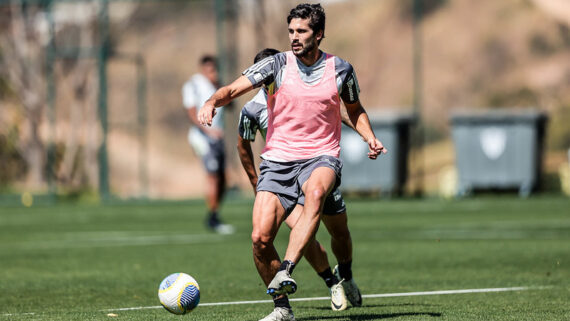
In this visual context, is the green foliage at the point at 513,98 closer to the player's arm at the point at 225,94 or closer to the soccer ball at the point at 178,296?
the player's arm at the point at 225,94

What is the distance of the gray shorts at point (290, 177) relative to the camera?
6965 mm

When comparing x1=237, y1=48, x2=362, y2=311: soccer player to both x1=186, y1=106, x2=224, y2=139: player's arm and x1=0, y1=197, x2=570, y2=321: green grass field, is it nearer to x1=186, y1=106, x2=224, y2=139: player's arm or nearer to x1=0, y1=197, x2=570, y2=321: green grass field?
x1=0, y1=197, x2=570, y2=321: green grass field

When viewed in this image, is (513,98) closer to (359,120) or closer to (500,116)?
Answer: (500,116)

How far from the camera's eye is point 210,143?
48.8 feet

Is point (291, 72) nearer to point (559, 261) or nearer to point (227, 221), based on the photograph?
point (559, 261)

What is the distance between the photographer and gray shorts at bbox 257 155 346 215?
6965mm

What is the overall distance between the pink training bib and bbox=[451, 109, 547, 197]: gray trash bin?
54.9 feet

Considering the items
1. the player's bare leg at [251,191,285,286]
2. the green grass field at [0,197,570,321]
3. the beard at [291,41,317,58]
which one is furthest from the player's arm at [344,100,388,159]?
the green grass field at [0,197,570,321]

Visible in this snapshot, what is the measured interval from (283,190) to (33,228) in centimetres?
1072

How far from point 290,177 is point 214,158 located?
25.9 ft

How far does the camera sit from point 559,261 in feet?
33.9

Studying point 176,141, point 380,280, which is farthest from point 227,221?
point 176,141

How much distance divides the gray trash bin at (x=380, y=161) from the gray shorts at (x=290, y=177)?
17013mm

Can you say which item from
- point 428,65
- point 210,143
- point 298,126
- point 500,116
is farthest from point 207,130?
point 428,65
